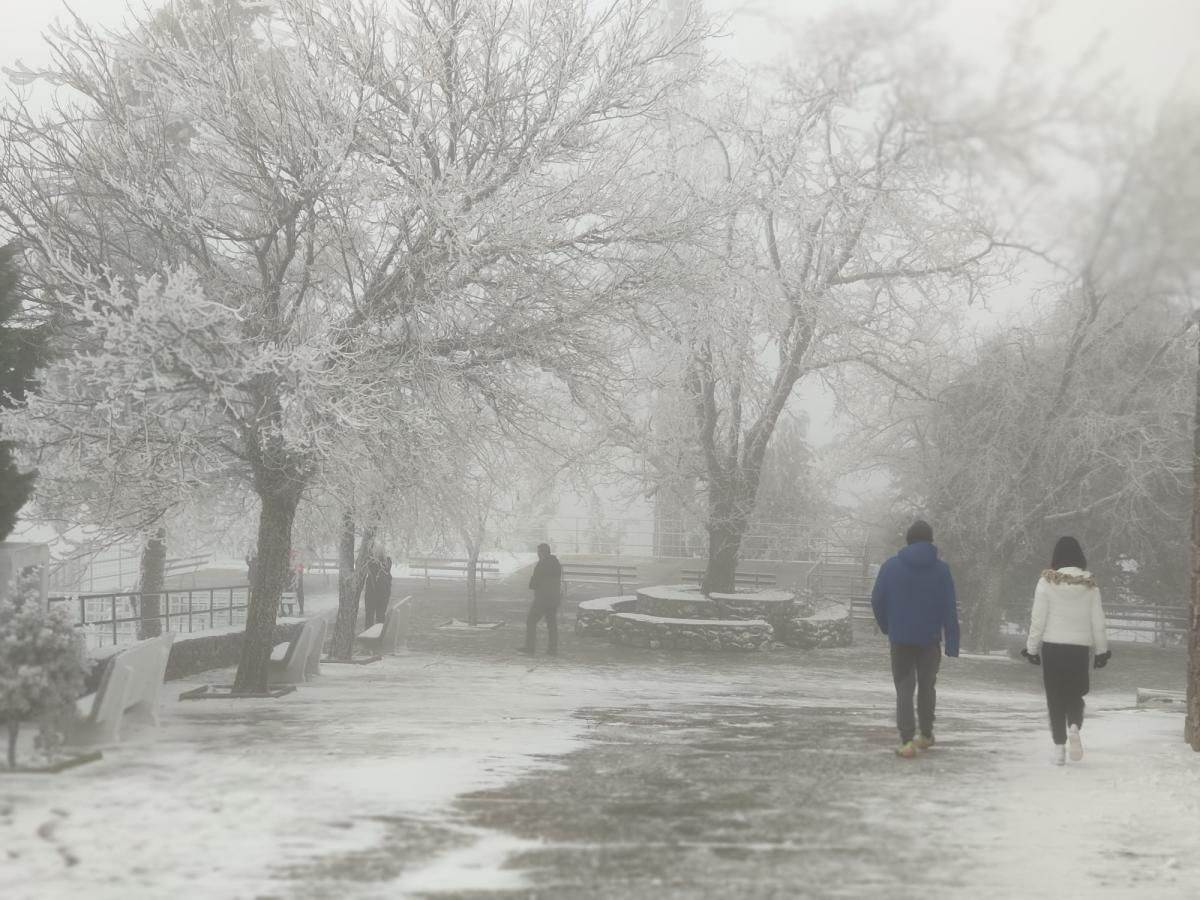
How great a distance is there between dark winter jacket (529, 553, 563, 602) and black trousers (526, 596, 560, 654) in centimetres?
4

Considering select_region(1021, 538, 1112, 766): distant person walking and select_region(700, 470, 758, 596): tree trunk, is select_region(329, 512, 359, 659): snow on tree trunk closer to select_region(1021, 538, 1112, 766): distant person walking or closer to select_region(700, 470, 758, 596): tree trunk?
select_region(700, 470, 758, 596): tree trunk

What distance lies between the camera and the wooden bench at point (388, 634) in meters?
14.9

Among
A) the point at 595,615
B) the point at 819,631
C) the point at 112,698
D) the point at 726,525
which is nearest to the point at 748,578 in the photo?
the point at 726,525

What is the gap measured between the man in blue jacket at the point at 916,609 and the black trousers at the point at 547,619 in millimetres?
8156

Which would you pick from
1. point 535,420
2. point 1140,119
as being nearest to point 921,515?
point 1140,119

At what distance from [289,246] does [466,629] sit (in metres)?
8.39

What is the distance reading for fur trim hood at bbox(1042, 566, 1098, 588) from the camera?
6387 mm

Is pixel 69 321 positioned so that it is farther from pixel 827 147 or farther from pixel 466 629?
pixel 827 147

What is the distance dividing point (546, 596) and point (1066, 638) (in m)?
8.70

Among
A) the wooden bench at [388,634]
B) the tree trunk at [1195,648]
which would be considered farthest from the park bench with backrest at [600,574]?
the tree trunk at [1195,648]

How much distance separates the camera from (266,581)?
9938 millimetres

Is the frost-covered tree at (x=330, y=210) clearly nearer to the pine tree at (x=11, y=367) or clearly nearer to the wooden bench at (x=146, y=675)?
the pine tree at (x=11, y=367)

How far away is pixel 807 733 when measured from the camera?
8133 millimetres

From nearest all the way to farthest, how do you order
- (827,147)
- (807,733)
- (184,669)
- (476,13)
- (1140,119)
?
1. (807,733)
2. (476,13)
3. (184,669)
4. (1140,119)
5. (827,147)
